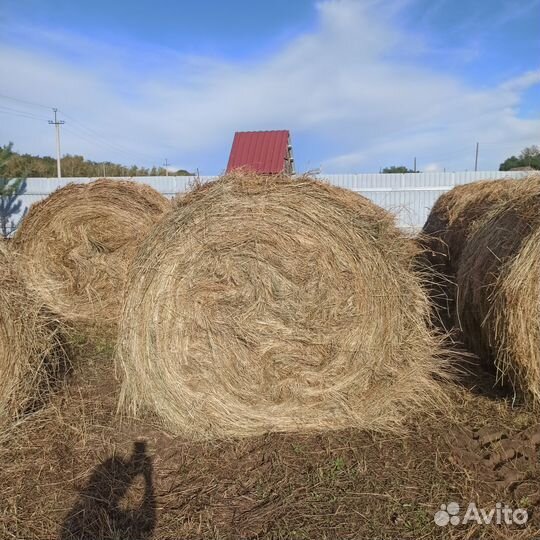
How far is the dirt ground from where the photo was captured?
292 centimetres

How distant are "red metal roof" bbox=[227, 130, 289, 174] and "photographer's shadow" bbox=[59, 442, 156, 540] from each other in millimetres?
12961

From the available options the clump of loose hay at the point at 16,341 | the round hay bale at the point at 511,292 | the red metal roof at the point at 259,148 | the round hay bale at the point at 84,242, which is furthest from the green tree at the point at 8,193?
the round hay bale at the point at 511,292

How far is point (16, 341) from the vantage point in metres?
3.93

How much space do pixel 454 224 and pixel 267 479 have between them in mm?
4635

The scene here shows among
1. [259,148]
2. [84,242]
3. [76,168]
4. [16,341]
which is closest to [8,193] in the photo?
[259,148]

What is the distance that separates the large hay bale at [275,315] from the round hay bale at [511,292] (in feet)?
1.89

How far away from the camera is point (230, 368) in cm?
423

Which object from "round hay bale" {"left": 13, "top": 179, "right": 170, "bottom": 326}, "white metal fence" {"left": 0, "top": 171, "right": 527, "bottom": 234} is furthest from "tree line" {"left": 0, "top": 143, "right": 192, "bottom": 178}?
"round hay bale" {"left": 13, "top": 179, "right": 170, "bottom": 326}

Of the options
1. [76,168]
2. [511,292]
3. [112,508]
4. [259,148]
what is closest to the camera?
[112,508]

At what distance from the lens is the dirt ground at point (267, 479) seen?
2.92m

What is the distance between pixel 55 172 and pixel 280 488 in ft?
113

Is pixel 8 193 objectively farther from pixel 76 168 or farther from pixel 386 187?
pixel 76 168

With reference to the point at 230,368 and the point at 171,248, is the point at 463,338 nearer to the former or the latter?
the point at 230,368

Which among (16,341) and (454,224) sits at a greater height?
(454,224)
